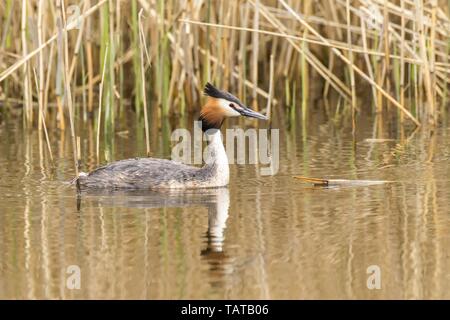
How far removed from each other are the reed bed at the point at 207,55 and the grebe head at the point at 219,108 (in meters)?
1.54

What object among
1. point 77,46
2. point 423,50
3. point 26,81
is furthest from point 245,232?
point 26,81

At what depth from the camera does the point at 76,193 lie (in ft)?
28.2

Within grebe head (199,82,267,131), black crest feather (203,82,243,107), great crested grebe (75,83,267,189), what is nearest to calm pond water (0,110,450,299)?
great crested grebe (75,83,267,189)

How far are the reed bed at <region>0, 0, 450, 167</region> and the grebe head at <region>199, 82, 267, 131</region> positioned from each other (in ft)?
5.07

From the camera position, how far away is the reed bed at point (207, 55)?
36.3 feet

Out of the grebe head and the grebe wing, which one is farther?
the grebe head

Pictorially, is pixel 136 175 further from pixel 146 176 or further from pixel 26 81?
pixel 26 81

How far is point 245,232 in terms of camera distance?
7082 mm

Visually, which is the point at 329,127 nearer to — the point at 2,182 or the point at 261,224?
the point at 2,182

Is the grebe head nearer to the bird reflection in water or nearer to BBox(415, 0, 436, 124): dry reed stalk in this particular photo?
the bird reflection in water

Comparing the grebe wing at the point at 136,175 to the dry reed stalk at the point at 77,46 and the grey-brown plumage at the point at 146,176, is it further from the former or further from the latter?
the dry reed stalk at the point at 77,46

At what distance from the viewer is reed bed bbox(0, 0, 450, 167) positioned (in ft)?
36.3

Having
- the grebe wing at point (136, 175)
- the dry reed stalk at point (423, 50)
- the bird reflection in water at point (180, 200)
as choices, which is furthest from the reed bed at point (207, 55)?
the bird reflection in water at point (180, 200)

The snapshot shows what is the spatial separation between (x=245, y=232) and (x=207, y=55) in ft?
16.4
